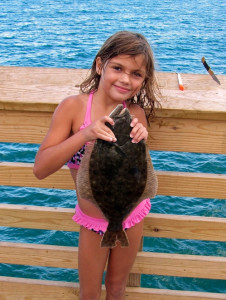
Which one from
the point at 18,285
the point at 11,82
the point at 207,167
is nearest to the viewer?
the point at 11,82

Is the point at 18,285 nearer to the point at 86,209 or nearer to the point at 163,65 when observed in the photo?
the point at 86,209

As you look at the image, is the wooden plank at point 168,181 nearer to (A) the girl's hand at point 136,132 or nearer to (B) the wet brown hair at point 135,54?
(B) the wet brown hair at point 135,54

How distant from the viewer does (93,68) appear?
8.68 ft

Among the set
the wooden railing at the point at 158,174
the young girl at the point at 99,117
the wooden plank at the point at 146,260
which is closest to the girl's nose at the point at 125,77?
the young girl at the point at 99,117

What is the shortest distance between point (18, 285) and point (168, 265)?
1.29 meters

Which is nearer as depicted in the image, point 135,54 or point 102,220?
point 135,54

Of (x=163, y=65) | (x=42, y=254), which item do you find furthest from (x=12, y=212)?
(x=163, y=65)

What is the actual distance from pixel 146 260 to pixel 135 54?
65.9 inches

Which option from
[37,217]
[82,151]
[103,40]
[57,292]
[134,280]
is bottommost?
[103,40]

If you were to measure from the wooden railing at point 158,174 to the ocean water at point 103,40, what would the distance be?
0.43 metres

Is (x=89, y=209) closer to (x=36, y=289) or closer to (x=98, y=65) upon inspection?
(x=98, y=65)

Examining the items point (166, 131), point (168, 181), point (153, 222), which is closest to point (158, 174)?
point (168, 181)

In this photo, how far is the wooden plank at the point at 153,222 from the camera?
3.05m

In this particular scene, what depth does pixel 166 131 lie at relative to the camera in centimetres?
272
